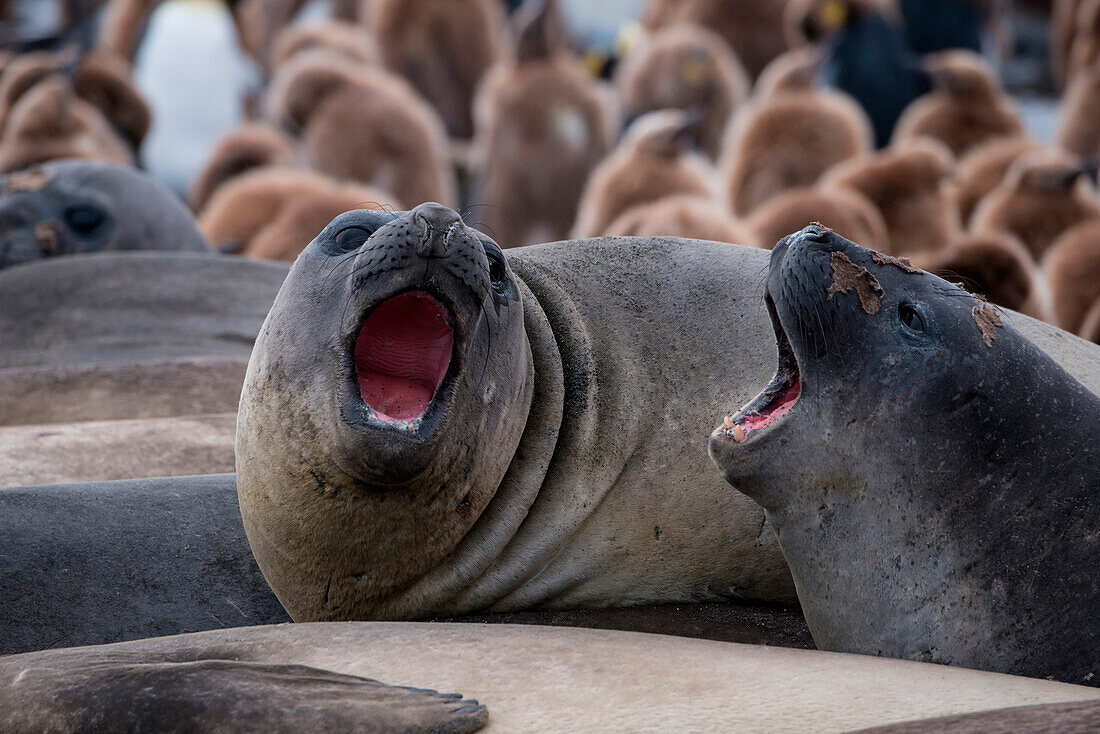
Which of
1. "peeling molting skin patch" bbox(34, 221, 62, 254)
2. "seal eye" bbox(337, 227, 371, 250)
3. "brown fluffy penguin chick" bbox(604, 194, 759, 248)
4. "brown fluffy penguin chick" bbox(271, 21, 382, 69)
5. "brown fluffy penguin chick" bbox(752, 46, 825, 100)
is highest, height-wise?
"seal eye" bbox(337, 227, 371, 250)

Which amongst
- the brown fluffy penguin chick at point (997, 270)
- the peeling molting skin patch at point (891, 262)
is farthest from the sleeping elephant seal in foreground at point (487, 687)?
the brown fluffy penguin chick at point (997, 270)

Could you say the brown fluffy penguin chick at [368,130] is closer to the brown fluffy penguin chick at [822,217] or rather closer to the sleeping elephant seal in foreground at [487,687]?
the brown fluffy penguin chick at [822,217]

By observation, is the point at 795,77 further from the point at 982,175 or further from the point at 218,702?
the point at 218,702

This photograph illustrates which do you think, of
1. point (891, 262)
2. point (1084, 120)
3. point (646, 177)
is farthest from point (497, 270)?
point (1084, 120)

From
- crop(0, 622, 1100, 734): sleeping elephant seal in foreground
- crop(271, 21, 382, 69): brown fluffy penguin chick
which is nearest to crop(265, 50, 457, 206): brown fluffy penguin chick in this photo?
crop(271, 21, 382, 69): brown fluffy penguin chick

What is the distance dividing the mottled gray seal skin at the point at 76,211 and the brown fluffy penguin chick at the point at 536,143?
125 inches

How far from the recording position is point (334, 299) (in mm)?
2580

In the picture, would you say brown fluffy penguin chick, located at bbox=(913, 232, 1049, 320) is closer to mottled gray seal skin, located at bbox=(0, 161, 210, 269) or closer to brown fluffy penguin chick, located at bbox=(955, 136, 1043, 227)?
mottled gray seal skin, located at bbox=(0, 161, 210, 269)

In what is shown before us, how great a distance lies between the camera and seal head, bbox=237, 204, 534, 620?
248cm

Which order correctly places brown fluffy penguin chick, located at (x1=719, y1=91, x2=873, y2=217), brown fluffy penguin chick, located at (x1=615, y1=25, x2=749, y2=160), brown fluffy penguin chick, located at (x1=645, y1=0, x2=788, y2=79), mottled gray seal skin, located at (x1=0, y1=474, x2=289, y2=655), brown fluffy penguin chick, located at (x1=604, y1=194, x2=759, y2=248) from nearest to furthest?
mottled gray seal skin, located at (x1=0, y1=474, x2=289, y2=655) → brown fluffy penguin chick, located at (x1=604, y1=194, x2=759, y2=248) → brown fluffy penguin chick, located at (x1=719, y1=91, x2=873, y2=217) → brown fluffy penguin chick, located at (x1=615, y1=25, x2=749, y2=160) → brown fluffy penguin chick, located at (x1=645, y1=0, x2=788, y2=79)

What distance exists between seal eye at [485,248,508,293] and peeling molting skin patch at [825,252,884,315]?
2.04 feet

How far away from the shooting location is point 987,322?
231 centimetres

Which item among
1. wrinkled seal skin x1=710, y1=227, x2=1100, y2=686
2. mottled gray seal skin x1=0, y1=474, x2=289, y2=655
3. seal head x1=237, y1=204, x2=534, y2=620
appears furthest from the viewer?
mottled gray seal skin x1=0, y1=474, x2=289, y2=655

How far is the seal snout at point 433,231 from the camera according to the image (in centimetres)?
248
